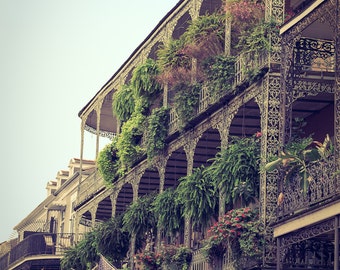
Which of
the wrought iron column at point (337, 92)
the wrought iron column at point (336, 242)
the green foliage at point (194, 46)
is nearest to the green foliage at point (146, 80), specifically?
the green foliage at point (194, 46)

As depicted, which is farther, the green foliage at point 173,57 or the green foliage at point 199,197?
the green foliage at point 173,57

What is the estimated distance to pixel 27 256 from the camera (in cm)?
5281

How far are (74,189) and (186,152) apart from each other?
2549 cm

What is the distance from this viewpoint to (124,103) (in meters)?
41.2

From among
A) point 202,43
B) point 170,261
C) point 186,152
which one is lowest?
point 170,261

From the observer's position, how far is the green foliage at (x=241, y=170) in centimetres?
2877

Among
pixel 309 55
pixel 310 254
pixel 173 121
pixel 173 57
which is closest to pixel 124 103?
pixel 173 121

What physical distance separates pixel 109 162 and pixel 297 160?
683 inches

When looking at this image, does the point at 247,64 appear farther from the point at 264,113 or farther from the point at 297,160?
the point at 297,160

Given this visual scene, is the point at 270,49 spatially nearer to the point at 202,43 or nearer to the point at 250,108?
the point at 250,108

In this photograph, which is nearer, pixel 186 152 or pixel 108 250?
pixel 186 152

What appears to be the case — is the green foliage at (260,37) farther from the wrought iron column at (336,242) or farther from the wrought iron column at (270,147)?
the wrought iron column at (336,242)

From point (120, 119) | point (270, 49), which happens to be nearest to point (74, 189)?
point (120, 119)

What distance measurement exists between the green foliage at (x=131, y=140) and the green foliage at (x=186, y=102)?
16.6 feet
